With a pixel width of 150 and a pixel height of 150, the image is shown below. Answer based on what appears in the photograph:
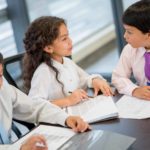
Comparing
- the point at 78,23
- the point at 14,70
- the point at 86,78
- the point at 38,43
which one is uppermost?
the point at 38,43

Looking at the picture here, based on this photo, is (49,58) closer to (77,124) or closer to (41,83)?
(41,83)

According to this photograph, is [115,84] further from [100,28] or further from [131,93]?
[100,28]

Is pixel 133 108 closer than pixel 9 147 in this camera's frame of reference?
No

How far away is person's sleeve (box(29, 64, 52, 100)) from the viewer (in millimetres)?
1708

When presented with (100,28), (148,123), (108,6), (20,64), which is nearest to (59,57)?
(20,64)

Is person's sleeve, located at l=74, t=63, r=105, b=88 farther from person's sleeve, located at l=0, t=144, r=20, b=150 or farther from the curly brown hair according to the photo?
person's sleeve, located at l=0, t=144, r=20, b=150

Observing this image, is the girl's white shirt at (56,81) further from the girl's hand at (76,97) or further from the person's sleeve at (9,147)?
the person's sleeve at (9,147)

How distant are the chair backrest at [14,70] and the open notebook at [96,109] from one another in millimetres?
436

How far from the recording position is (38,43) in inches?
71.4

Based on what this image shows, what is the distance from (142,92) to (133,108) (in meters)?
0.14

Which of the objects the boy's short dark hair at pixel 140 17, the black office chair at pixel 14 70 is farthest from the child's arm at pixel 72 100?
the boy's short dark hair at pixel 140 17

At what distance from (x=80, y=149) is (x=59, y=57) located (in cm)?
80

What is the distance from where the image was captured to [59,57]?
73.7 inches

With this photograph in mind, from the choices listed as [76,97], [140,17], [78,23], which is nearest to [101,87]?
[76,97]
